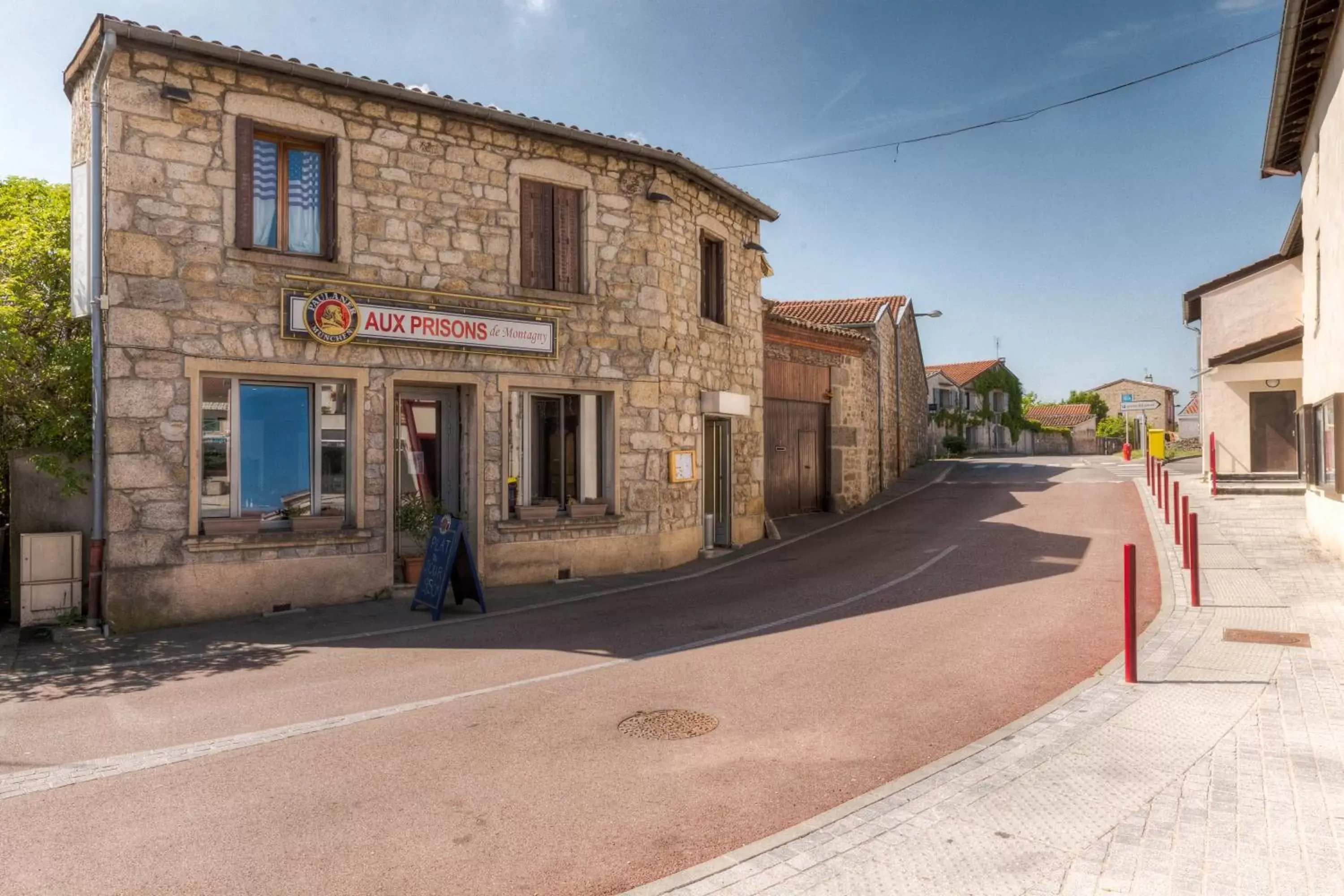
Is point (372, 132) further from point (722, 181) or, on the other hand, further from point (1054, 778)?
point (1054, 778)

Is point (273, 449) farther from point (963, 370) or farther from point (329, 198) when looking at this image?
point (963, 370)

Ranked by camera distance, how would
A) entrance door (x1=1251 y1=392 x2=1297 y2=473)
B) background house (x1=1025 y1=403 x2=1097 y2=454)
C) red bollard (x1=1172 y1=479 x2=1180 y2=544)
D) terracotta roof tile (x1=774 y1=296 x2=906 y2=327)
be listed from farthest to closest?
background house (x1=1025 y1=403 x2=1097 y2=454) → terracotta roof tile (x1=774 y1=296 x2=906 y2=327) → entrance door (x1=1251 y1=392 x2=1297 y2=473) → red bollard (x1=1172 y1=479 x2=1180 y2=544)

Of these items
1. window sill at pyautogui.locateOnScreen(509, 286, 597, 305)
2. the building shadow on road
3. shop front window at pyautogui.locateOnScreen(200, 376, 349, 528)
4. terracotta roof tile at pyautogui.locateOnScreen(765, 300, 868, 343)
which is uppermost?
terracotta roof tile at pyautogui.locateOnScreen(765, 300, 868, 343)

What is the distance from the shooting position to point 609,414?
1205 cm

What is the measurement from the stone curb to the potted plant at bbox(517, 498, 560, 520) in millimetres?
6910

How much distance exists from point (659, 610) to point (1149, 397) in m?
75.9

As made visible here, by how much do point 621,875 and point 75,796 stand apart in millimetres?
3014

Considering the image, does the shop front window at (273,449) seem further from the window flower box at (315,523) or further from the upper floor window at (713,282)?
the upper floor window at (713,282)

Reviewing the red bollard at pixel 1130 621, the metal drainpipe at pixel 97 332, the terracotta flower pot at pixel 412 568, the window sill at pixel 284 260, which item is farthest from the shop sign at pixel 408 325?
the red bollard at pixel 1130 621

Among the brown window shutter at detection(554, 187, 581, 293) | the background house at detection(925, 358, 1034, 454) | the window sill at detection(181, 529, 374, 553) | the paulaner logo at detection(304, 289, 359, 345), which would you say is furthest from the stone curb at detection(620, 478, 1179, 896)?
the background house at detection(925, 358, 1034, 454)

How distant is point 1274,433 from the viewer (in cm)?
1927

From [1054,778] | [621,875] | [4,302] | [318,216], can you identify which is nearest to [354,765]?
[621,875]

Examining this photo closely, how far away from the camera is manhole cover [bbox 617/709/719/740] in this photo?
17.5ft

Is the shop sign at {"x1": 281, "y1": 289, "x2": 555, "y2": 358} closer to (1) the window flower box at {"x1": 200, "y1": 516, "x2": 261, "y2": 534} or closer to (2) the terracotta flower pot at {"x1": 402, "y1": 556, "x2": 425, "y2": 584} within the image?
(1) the window flower box at {"x1": 200, "y1": 516, "x2": 261, "y2": 534}
